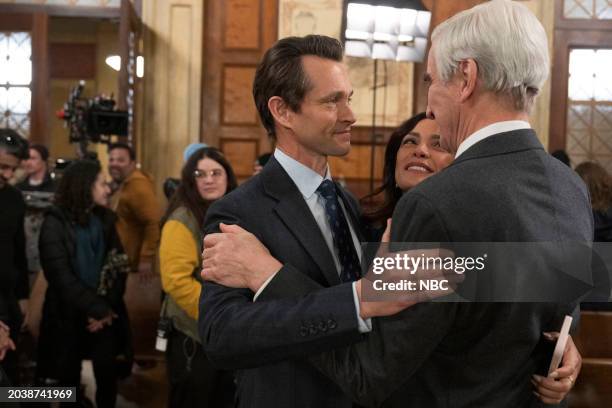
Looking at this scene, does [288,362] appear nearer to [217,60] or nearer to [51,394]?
[51,394]

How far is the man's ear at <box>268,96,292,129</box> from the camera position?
1902 millimetres

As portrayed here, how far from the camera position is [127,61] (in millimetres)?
Answer: 7199

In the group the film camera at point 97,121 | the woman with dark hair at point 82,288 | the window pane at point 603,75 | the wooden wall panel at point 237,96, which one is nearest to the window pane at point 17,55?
the wooden wall panel at point 237,96

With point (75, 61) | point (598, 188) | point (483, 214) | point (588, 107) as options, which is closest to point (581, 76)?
point (588, 107)

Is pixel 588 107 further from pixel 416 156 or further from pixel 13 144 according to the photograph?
pixel 416 156

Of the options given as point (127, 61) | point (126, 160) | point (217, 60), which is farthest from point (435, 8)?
point (126, 160)

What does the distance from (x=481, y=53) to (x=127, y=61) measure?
6284 millimetres

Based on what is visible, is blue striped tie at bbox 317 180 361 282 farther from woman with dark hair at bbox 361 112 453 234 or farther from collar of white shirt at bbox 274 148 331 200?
woman with dark hair at bbox 361 112 453 234

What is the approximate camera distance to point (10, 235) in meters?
3.95

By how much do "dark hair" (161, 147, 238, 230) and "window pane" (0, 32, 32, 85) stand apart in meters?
4.43

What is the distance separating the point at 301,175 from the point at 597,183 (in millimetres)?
3038

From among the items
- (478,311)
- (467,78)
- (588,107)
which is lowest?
(478,311)

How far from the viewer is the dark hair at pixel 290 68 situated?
74.4 inches

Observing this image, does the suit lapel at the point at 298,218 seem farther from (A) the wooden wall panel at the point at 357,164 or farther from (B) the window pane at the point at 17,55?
(B) the window pane at the point at 17,55
